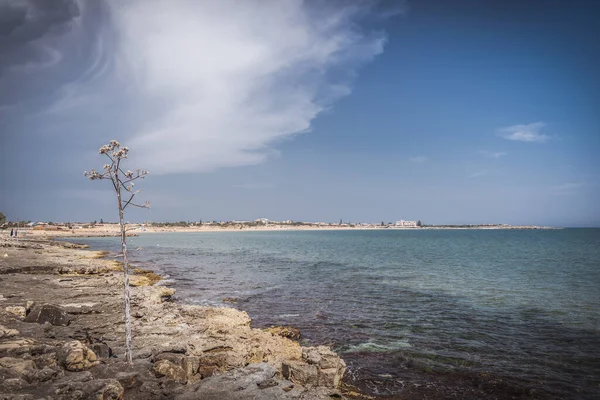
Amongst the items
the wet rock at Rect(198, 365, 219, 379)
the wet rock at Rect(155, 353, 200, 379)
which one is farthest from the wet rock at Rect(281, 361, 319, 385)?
the wet rock at Rect(155, 353, 200, 379)

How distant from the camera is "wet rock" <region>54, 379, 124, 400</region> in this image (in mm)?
9039

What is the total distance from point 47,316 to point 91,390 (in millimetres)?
9557

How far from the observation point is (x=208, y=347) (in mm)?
13883

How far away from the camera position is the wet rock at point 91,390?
904cm

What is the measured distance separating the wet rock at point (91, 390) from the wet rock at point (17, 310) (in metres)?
10.4

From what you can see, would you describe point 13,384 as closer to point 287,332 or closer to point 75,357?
point 75,357

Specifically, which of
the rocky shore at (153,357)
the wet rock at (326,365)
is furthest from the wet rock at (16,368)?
the wet rock at (326,365)

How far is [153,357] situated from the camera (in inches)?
485

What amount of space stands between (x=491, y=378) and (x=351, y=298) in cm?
1549

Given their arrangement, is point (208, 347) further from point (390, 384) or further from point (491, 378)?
point (491, 378)

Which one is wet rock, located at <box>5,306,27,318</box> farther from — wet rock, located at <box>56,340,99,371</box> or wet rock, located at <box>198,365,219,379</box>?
wet rock, located at <box>198,365,219,379</box>

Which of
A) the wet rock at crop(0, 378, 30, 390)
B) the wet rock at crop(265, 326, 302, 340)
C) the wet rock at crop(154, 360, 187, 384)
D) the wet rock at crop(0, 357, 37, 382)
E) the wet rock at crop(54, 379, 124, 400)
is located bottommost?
the wet rock at crop(265, 326, 302, 340)

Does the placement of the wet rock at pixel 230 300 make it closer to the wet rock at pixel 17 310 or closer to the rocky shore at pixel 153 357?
the rocky shore at pixel 153 357

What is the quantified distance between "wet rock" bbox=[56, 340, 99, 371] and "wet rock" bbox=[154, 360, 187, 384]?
228 centimetres
